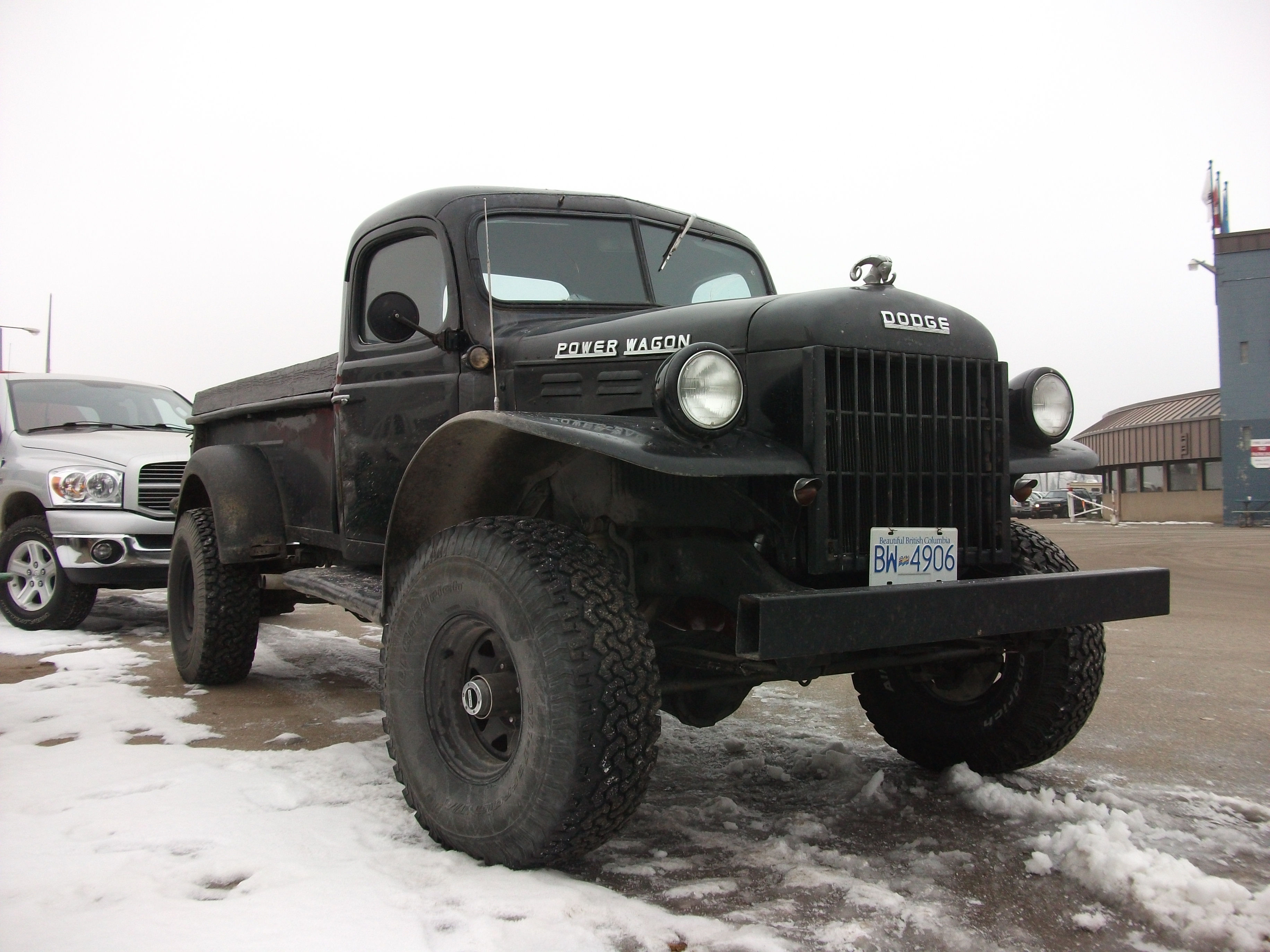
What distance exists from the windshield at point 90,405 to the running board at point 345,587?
4374 mm

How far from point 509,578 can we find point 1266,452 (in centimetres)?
2838

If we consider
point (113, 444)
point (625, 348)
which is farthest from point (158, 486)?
point (625, 348)

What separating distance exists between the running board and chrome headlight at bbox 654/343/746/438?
4.62 feet

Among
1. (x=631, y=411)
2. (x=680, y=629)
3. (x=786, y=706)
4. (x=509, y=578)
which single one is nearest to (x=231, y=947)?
(x=509, y=578)

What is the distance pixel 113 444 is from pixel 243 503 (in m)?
3.29

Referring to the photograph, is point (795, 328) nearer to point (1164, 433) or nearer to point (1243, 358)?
point (1243, 358)

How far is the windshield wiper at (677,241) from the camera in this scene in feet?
13.5

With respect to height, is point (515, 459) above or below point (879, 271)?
below

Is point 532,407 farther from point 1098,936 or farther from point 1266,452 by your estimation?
point 1266,452

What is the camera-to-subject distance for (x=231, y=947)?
2.16 m

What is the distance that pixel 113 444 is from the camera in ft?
24.4

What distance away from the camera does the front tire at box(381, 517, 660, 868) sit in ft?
8.25

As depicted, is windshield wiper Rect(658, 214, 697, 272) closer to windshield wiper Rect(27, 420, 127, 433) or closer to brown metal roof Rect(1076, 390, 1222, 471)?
windshield wiper Rect(27, 420, 127, 433)

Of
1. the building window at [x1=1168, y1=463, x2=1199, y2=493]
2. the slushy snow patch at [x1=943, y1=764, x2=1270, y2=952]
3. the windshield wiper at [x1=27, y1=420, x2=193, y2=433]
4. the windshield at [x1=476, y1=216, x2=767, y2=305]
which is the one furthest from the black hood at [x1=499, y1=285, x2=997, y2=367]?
the building window at [x1=1168, y1=463, x2=1199, y2=493]
